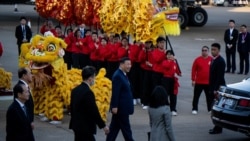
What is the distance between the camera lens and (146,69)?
16.9 metres

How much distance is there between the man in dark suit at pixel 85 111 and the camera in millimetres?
10039

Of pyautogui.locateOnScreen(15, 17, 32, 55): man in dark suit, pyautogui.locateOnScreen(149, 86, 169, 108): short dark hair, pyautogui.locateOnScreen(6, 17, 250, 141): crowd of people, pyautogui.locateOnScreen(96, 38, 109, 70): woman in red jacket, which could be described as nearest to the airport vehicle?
pyautogui.locateOnScreen(6, 17, 250, 141): crowd of people

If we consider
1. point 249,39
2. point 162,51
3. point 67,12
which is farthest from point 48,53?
point 249,39

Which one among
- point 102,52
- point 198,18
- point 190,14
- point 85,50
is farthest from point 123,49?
point 198,18

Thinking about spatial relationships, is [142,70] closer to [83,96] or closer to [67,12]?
[67,12]

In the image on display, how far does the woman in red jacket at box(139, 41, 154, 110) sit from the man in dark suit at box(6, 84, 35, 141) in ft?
24.0

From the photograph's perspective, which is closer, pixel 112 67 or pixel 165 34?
pixel 165 34

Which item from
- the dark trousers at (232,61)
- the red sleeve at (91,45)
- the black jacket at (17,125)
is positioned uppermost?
the black jacket at (17,125)

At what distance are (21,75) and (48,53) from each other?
139 inches

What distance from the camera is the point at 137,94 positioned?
57.0 ft

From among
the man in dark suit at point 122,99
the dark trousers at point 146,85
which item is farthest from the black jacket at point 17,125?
the dark trousers at point 146,85

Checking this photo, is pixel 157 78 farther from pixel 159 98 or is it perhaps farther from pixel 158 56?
pixel 159 98

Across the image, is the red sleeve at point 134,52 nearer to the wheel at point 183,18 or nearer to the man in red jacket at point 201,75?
the man in red jacket at point 201,75

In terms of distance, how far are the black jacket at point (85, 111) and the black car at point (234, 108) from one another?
3067mm
